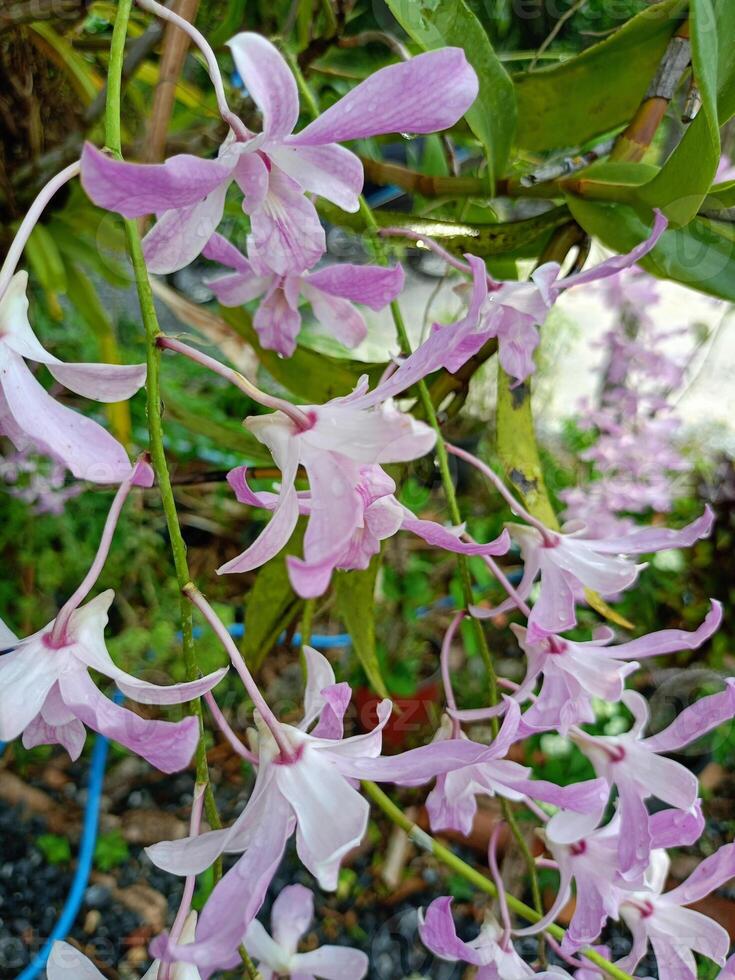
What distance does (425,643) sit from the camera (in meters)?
1.32

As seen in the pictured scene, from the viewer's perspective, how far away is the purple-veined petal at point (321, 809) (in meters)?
0.22

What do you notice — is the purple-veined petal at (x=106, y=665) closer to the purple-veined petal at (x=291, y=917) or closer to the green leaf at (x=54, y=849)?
the purple-veined petal at (x=291, y=917)

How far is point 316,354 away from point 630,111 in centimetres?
23

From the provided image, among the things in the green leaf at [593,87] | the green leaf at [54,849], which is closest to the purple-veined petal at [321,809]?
the green leaf at [593,87]

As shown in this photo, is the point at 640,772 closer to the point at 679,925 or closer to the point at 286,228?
the point at 679,925

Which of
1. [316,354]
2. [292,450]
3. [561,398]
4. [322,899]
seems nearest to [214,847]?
[292,450]

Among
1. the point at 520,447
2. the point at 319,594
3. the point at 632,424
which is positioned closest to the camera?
the point at 319,594

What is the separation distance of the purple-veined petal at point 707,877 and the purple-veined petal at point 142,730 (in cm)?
23

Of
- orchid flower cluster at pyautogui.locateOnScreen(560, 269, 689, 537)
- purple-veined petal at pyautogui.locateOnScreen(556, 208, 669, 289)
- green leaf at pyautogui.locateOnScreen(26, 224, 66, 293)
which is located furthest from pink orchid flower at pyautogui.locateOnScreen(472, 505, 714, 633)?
orchid flower cluster at pyautogui.locateOnScreen(560, 269, 689, 537)

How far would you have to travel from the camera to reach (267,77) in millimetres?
205

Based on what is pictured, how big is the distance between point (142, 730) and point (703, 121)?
30 cm

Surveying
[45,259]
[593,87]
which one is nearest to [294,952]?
A: [593,87]

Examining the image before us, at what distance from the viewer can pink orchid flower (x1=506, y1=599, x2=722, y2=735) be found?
0.33 metres

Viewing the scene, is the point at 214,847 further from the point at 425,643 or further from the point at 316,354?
the point at 425,643
